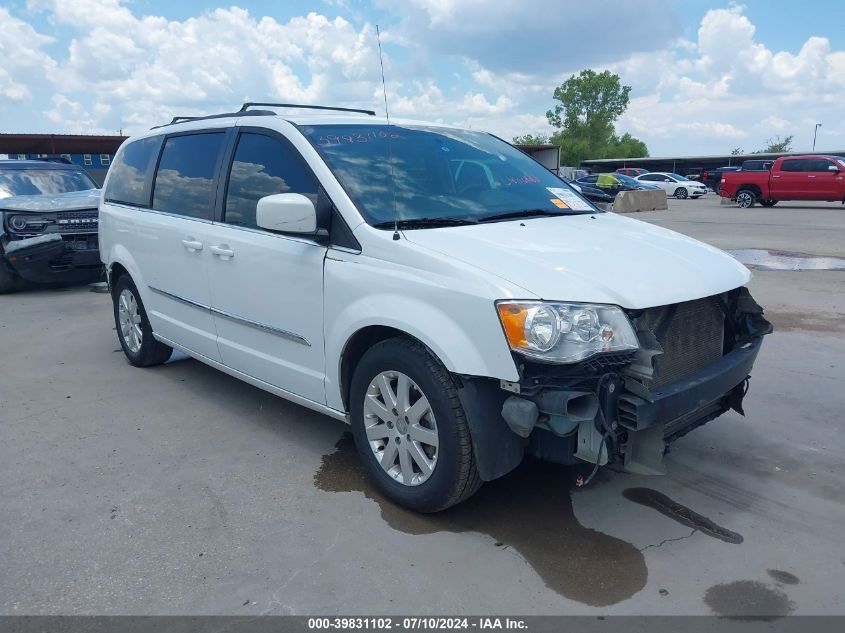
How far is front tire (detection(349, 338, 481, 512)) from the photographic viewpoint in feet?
10.2

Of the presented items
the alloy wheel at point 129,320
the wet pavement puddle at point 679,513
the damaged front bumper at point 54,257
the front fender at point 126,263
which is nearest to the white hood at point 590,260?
the wet pavement puddle at point 679,513

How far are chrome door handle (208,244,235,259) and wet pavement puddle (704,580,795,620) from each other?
306 centimetres

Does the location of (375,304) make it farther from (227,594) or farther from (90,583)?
(90,583)

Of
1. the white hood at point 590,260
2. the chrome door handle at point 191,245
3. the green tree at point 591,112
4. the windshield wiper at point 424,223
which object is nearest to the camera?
the white hood at point 590,260

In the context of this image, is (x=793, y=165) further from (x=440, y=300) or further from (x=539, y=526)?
(x=440, y=300)

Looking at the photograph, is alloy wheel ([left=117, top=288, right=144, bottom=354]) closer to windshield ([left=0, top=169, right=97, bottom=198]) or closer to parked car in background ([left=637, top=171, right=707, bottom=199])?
windshield ([left=0, top=169, right=97, bottom=198])

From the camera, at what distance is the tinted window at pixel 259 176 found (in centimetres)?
390

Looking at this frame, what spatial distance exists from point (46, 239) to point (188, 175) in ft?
18.0

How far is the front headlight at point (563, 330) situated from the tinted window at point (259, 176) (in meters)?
1.42

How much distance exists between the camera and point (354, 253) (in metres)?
3.50

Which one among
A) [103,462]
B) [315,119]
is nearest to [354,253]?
[315,119]

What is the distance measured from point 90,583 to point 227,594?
0.59m

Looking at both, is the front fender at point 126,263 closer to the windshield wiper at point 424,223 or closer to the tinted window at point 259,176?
the tinted window at point 259,176

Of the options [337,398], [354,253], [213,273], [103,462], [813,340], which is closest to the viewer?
[354,253]
